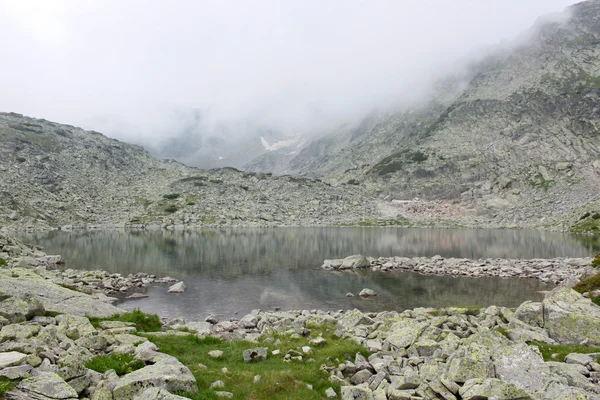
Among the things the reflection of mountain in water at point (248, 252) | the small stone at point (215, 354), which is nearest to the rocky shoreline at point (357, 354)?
the small stone at point (215, 354)

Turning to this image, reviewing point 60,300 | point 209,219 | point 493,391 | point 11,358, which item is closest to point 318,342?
point 493,391

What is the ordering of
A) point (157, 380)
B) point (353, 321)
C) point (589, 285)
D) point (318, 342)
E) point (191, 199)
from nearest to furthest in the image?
point (157, 380), point (318, 342), point (353, 321), point (589, 285), point (191, 199)

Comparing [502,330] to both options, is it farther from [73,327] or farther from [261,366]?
[73,327]

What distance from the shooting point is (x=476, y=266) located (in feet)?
181

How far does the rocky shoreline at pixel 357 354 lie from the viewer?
11.4 metres

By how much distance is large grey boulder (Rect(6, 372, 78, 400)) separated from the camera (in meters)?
9.60

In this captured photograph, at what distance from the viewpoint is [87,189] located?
163625 millimetres

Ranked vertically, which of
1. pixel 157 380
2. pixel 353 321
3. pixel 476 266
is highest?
pixel 157 380

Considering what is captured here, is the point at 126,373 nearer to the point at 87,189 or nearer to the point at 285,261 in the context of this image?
the point at 285,261

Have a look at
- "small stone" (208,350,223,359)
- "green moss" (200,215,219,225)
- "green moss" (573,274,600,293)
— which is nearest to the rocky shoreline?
"small stone" (208,350,223,359)

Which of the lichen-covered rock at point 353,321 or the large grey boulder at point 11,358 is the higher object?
the large grey boulder at point 11,358

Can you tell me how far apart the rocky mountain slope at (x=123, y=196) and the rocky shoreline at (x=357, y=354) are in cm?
12163

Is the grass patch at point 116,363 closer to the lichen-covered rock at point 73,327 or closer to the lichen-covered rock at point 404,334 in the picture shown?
the lichen-covered rock at point 73,327

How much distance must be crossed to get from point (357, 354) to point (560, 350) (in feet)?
32.4
